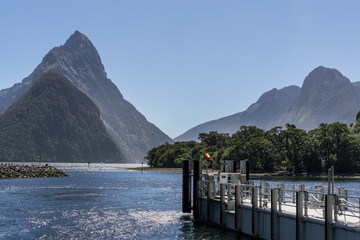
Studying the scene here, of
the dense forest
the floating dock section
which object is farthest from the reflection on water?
the dense forest

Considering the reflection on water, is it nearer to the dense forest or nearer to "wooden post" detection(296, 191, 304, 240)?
"wooden post" detection(296, 191, 304, 240)

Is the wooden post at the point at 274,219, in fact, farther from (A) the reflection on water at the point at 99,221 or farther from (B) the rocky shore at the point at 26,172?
(B) the rocky shore at the point at 26,172

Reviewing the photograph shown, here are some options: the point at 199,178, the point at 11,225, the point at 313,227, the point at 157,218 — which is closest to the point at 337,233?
the point at 313,227

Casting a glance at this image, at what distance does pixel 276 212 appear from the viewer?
2522 cm

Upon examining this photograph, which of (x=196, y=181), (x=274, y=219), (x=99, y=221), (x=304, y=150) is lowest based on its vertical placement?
(x=99, y=221)

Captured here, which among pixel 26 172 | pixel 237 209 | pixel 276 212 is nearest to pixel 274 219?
pixel 276 212

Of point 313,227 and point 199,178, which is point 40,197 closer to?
point 199,178

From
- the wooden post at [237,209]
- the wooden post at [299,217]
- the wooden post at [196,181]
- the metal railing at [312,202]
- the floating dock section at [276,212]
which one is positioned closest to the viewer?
the floating dock section at [276,212]

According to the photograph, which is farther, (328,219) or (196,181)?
(196,181)

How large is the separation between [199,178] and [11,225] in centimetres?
1823

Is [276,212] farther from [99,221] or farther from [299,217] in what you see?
[99,221]

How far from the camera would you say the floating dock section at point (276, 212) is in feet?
69.3

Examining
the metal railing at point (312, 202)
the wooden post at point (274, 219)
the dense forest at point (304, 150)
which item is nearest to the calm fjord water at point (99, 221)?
the metal railing at point (312, 202)

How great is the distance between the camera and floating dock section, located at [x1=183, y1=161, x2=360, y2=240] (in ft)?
69.3
